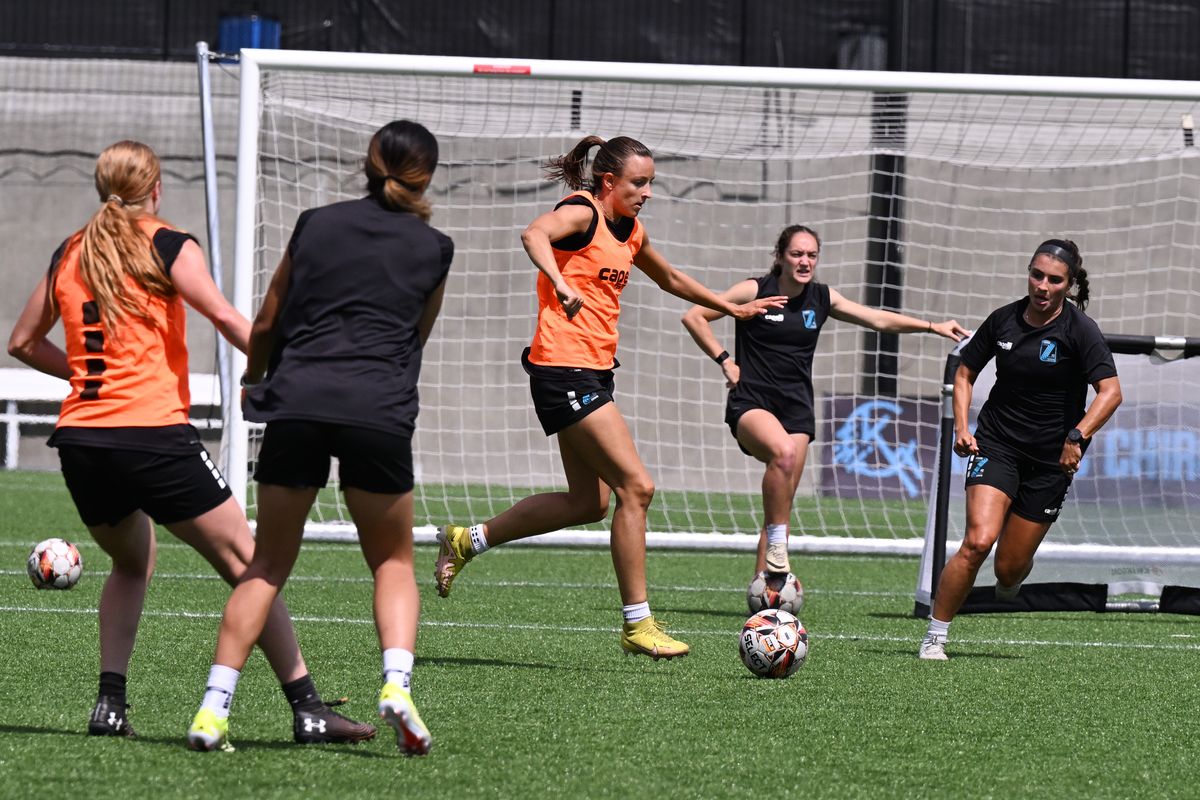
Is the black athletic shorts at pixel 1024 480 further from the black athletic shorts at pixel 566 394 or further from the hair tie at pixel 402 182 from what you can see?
the hair tie at pixel 402 182

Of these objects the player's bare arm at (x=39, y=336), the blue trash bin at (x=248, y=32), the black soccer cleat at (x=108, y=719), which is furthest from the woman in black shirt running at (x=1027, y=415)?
the blue trash bin at (x=248, y=32)

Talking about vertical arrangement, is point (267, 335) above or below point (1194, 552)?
above

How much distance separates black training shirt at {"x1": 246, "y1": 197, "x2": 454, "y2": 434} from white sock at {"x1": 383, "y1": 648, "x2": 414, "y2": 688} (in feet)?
1.84

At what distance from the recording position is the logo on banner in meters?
15.7

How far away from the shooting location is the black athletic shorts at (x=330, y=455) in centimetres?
426

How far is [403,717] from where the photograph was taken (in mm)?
4211

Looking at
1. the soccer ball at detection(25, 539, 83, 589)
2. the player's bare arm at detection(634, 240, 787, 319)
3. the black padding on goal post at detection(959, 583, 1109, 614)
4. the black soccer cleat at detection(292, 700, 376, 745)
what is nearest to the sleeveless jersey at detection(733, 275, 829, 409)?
the player's bare arm at detection(634, 240, 787, 319)

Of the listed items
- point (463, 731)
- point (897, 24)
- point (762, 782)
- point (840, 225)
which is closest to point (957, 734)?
point (762, 782)

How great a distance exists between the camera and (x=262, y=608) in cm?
436

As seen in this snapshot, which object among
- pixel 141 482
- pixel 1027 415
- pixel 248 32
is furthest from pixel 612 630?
pixel 248 32

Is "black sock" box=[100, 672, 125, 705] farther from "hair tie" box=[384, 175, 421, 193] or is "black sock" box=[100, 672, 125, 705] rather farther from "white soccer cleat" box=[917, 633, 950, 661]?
"white soccer cleat" box=[917, 633, 950, 661]

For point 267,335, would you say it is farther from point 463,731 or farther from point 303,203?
point 303,203

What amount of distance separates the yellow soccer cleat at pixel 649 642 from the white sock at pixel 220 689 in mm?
2445

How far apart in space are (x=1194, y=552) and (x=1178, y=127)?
14.8ft
